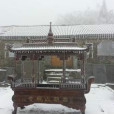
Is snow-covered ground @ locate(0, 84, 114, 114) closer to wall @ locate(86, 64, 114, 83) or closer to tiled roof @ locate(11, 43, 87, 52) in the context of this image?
tiled roof @ locate(11, 43, 87, 52)

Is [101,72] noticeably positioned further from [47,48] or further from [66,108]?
[47,48]

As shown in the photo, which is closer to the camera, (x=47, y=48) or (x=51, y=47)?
(x=47, y=48)

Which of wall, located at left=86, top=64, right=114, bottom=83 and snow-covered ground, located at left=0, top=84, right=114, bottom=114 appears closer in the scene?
snow-covered ground, located at left=0, top=84, right=114, bottom=114

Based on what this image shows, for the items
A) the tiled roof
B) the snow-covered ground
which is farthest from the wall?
the tiled roof

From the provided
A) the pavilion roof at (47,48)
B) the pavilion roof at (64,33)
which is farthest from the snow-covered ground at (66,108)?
the pavilion roof at (64,33)

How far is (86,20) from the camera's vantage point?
64250 millimetres

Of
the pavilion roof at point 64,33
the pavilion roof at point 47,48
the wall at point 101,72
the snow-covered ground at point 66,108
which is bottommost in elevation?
the snow-covered ground at point 66,108

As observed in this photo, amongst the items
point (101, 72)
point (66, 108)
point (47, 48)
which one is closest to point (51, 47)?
point (47, 48)

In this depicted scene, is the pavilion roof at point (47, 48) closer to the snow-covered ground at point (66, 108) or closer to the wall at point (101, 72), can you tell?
the snow-covered ground at point (66, 108)

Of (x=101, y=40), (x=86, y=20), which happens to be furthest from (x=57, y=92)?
(x=86, y=20)

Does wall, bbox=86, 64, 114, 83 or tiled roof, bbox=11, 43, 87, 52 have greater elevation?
tiled roof, bbox=11, 43, 87, 52

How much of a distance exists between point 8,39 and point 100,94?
9392 mm

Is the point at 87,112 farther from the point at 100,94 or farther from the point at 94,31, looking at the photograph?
the point at 94,31

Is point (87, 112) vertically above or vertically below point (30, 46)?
below
